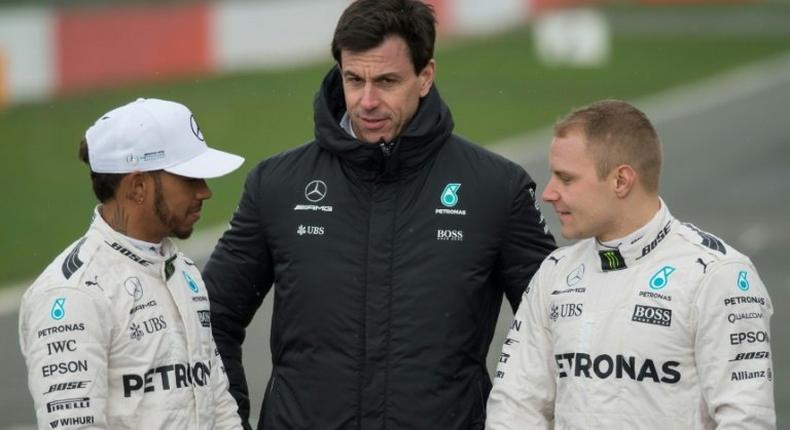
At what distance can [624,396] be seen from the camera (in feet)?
13.9

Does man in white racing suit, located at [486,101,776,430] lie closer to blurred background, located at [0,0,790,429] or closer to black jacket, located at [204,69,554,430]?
black jacket, located at [204,69,554,430]

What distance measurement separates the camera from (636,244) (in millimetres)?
4355

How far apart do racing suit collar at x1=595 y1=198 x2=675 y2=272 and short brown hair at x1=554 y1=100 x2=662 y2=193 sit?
3.7 inches

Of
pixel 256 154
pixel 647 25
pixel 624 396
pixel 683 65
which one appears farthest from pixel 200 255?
pixel 647 25

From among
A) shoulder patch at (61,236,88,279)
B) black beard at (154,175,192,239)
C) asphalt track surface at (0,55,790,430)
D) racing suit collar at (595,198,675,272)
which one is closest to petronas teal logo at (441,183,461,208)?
racing suit collar at (595,198,675,272)

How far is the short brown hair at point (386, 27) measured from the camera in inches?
183

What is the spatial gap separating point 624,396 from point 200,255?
10550mm

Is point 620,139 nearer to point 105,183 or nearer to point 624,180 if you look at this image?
point 624,180

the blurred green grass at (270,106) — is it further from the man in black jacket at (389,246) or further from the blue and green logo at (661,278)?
the blue and green logo at (661,278)

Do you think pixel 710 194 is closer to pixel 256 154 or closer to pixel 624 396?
pixel 256 154

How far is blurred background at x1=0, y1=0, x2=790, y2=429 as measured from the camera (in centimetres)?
1695

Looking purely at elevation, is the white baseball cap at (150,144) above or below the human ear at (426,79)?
below

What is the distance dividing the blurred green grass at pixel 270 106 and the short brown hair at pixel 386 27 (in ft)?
33.7

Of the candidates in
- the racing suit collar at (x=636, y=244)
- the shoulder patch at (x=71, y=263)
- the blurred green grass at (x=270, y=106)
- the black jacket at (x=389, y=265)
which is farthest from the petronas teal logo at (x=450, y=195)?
the blurred green grass at (x=270, y=106)
